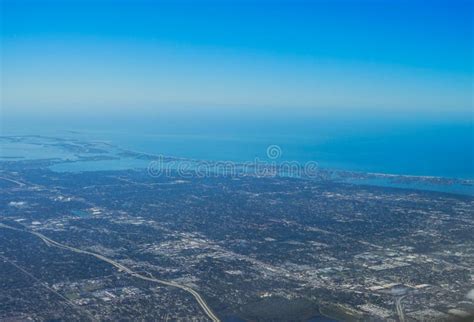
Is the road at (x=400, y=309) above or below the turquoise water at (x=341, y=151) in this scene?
below

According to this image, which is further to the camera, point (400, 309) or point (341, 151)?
point (341, 151)

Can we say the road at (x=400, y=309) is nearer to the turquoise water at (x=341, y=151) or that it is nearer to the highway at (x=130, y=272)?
the highway at (x=130, y=272)

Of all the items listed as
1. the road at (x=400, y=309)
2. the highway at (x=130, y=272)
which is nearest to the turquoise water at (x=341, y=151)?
the highway at (x=130, y=272)

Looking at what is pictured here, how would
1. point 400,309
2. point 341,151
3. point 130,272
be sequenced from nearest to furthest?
point 400,309, point 130,272, point 341,151

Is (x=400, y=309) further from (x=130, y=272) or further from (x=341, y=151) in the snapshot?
(x=341, y=151)

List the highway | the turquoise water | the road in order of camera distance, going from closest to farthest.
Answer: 1. the road
2. the highway
3. the turquoise water

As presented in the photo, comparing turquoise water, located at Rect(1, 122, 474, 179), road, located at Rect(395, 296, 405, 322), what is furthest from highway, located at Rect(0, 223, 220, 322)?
turquoise water, located at Rect(1, 122, 474, 179)

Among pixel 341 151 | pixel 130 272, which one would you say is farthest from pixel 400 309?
pixel 341 151

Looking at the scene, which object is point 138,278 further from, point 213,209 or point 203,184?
point 203,184

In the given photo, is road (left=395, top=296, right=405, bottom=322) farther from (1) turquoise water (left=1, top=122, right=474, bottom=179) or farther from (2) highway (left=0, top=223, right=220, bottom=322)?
(1) turquoise water (left=1, top=122, right=474, bottom=179)

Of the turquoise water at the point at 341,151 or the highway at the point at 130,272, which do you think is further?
the turquoise water at the point at 341,151

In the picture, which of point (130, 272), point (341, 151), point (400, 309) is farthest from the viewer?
point (341, 151)

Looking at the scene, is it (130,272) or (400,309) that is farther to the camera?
(130,272)

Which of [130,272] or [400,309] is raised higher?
[400,309]
